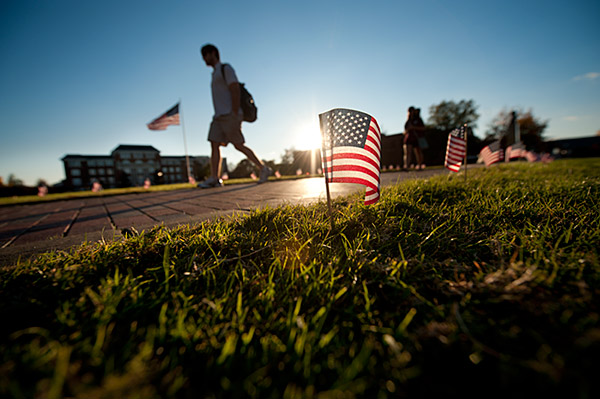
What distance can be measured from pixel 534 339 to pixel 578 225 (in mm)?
1266

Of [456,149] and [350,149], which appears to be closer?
[350,149]

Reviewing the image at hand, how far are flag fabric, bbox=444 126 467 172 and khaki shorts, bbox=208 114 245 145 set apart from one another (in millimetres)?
3771

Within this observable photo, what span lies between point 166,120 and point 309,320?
38.6ft

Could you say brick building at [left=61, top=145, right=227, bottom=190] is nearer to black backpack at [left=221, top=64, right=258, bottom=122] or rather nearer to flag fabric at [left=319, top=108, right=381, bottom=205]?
black backpack at [left=221, top=64, right=258, bottom=122]

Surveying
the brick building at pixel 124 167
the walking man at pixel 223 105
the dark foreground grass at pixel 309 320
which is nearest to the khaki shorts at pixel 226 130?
Result: the walking man at pixel 223 105

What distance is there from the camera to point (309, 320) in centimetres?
85

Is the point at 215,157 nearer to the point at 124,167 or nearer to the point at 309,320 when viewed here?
the point at 309,320

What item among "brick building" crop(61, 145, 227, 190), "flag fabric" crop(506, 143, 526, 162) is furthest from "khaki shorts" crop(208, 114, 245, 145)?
"brick building" crop(61, 145, 227, 190)

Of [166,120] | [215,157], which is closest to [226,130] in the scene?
[215,157]

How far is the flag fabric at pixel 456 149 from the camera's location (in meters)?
3.91

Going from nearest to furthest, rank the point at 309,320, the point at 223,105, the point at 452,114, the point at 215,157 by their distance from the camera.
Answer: the point at 309,320 < the point at 223,105 < the point at 215,157 < the point at 452,114

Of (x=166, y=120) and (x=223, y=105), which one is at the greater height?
(x=166, y=120)

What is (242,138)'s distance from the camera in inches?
203

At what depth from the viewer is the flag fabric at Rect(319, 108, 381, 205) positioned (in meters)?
1.60
